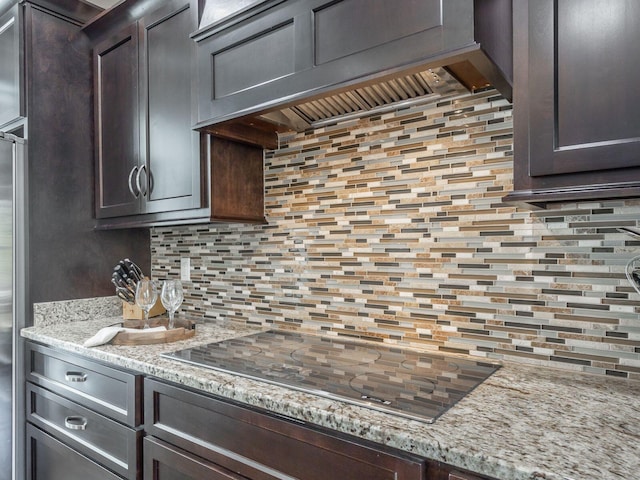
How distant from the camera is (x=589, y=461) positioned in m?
0.74

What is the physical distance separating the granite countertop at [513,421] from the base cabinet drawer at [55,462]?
61 centimetres

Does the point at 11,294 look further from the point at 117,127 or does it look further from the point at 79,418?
the point at 117,127

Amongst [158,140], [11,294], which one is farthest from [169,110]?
[11,294]

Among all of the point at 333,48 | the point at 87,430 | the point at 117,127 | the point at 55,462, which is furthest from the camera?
the point at 117,127

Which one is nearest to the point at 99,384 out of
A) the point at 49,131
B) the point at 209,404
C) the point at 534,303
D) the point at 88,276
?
the point at 209,404

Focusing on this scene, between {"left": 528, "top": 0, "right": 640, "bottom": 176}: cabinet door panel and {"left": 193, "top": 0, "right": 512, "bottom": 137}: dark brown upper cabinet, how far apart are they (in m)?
0.14

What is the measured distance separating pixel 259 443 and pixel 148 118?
1493 millimetres

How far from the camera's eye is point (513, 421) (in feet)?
2.99

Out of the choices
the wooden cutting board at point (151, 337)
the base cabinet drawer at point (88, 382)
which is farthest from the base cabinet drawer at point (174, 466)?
the wooden cutting board at point (151, 337)

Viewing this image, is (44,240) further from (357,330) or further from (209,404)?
(357,330)

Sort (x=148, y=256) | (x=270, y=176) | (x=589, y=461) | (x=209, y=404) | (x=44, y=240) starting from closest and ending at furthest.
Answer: (x=589, y=461), (x=209, y=404), (x=270, y=176), (x=44, y=240), (x=148, y=256)

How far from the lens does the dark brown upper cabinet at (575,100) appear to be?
895mm

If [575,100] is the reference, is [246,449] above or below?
below

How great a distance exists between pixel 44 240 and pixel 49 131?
531 mm
